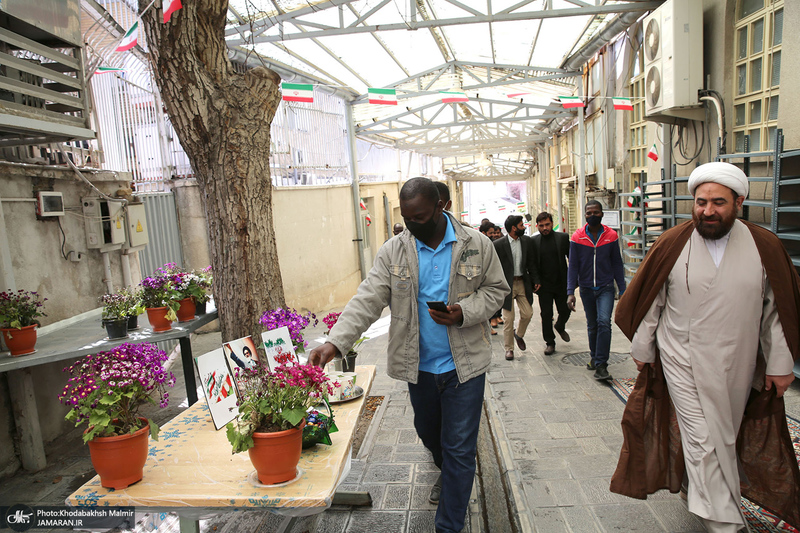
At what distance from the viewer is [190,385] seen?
4.61 meters

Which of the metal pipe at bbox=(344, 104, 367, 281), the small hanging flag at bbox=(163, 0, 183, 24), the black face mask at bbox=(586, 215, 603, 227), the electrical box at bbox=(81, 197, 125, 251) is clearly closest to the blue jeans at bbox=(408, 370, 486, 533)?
the small hanging flag at bbox=(163, 0, 183, 24)

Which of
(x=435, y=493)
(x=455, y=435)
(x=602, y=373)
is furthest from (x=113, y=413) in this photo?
(x=602, y=373)

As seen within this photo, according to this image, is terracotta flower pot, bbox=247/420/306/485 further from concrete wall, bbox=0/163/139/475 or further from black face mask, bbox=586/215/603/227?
black face mask, bbox=586/215/603/227

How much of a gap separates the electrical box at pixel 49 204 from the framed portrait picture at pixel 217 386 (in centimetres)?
328

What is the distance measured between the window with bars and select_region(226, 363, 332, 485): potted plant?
18.6ft

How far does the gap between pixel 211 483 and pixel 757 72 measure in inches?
264

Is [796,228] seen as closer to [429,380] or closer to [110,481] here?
[429,380]

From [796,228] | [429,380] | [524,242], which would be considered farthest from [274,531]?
[796,228]

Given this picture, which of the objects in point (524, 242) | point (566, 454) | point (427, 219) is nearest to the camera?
point (427, 219)

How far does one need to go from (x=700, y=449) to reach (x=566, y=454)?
1487 millimetres

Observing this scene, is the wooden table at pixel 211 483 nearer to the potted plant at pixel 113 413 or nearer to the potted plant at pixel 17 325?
the potted plant at pixel 113 413

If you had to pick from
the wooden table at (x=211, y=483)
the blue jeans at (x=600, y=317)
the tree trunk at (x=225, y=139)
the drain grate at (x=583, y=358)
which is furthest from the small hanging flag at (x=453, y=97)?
the wooden table at (x=211, y=483)

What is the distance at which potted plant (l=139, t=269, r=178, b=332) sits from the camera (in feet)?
14.7

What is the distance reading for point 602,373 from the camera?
5.57 m
